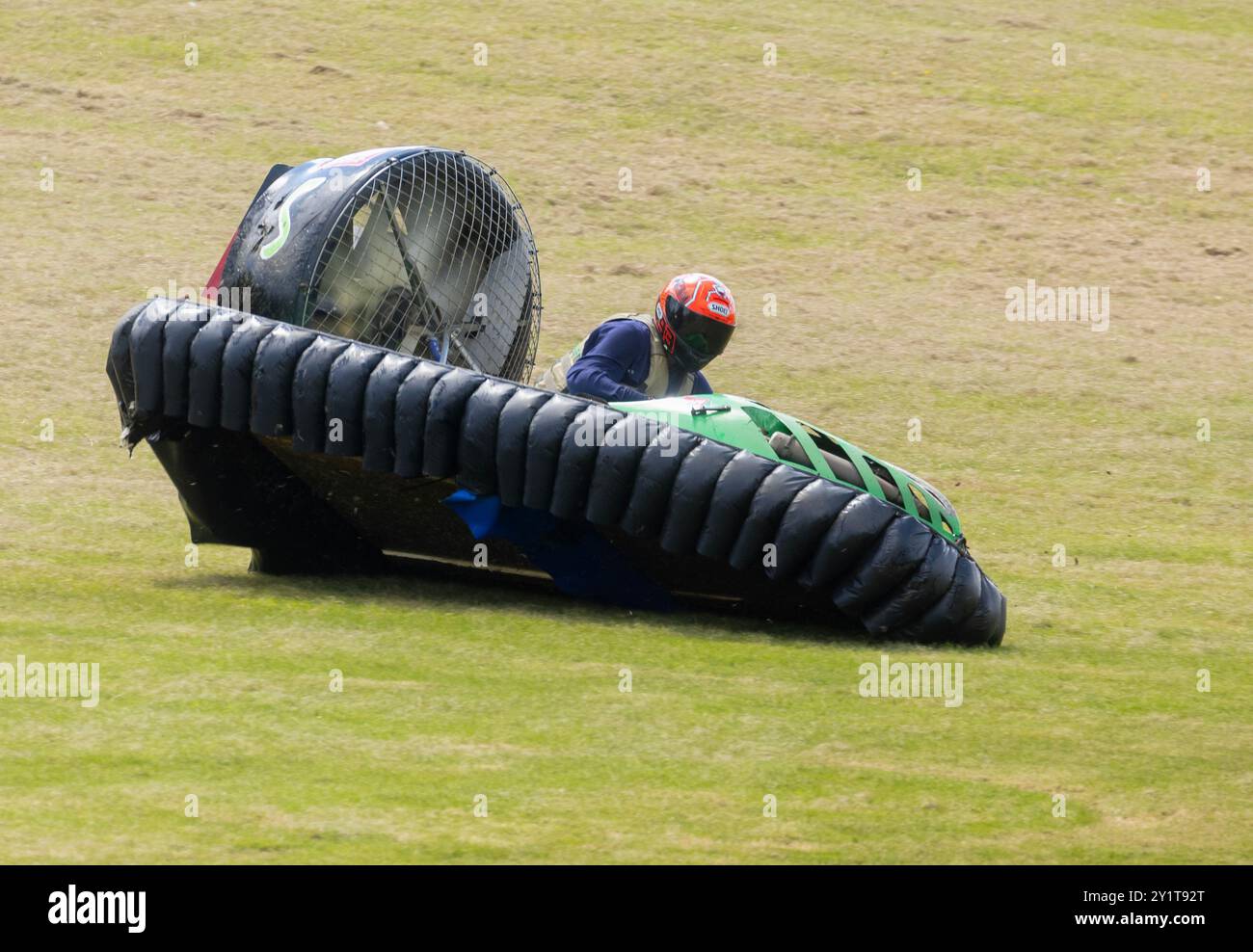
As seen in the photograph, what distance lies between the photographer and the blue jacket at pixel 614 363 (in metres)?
6.99

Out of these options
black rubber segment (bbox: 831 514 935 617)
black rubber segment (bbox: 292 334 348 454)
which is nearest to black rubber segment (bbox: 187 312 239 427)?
black rubber segment (bbox: 292 334 348 454)

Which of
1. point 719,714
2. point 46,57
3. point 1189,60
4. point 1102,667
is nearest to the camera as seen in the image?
point 719,714

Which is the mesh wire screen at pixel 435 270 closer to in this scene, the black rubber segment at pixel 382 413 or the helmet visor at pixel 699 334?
the black rubber segment at pixel 382 413

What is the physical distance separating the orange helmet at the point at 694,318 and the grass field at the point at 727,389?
1185mm

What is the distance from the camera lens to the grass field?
4.77 metres

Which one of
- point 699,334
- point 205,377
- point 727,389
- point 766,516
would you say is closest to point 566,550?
point 766,516

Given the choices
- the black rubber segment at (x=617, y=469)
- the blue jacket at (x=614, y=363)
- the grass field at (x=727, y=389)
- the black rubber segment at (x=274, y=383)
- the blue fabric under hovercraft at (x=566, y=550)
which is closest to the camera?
the grass field at (x=727, y=389)

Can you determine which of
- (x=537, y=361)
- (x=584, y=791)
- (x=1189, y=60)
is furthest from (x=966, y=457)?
(x=1189, y=60)

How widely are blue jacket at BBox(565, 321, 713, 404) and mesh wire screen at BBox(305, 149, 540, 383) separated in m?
0.89

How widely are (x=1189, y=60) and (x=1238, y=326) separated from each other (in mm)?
6382

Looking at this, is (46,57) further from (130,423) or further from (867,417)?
(130,423)

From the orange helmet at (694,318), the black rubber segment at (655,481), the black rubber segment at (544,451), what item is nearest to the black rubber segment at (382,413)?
the black rubber segment at (544,451)

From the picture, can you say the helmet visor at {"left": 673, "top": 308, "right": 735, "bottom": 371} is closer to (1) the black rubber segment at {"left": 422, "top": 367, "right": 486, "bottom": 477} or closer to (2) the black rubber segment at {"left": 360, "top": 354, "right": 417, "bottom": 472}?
(1) the black rubber segment at {"left": 422, "top": 367, "right": 486, "bottom": 477}

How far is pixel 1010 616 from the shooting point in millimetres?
7191
